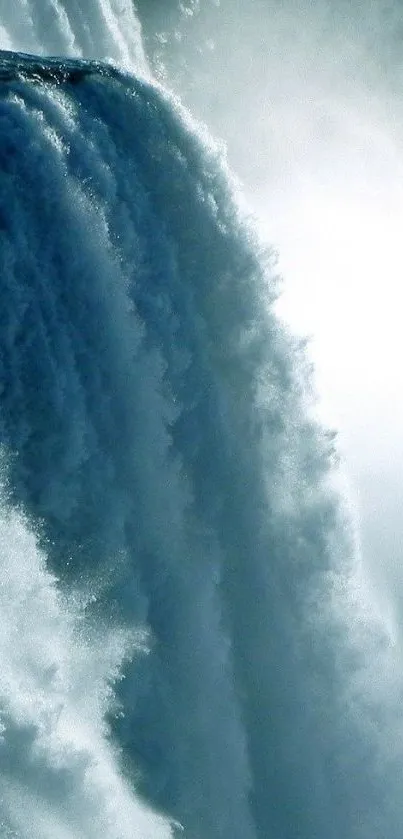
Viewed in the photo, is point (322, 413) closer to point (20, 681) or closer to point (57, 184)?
point (57, 184)

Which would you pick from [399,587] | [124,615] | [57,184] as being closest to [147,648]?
[124,615]

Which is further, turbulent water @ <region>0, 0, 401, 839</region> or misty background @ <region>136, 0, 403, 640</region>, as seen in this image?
misty background @ <region>136, 0, 403, 640</region>

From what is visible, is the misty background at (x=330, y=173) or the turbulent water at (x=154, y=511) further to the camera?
the misty background at (x=330, y=173)

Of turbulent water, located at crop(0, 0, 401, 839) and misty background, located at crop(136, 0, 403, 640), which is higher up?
misty background, located at crop(136, 0, 403, 640)

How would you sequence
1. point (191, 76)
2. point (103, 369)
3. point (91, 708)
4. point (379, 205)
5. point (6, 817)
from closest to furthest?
point (6, 817), point (91, 708), point (103, 369), point (191, 76), point (379, 205)

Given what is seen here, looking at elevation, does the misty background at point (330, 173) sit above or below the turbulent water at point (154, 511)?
above
